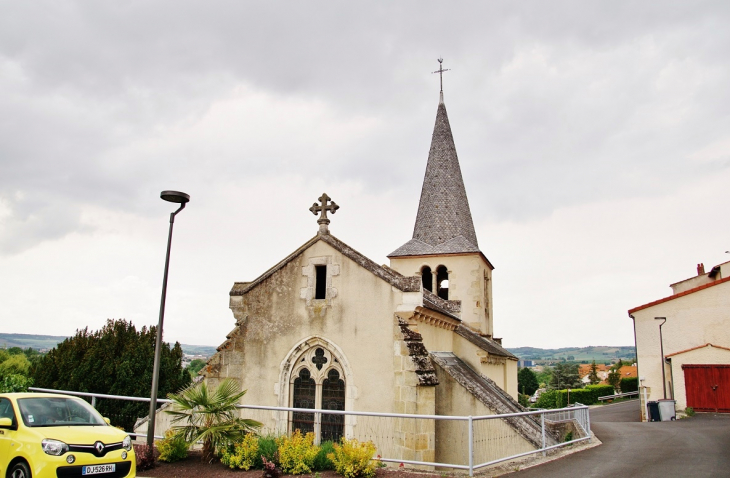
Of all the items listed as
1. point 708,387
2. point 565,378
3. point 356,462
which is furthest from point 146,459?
point 565,378

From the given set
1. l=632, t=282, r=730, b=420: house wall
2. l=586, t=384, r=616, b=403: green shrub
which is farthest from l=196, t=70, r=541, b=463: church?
l=586, t=384, r=616, b=403: green shrub

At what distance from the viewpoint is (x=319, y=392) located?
14.2 meters

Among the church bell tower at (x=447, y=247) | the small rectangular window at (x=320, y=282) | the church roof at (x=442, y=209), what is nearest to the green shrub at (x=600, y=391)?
the church bell tower at (x=447, y=247)

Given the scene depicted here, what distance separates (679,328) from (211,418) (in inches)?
1003

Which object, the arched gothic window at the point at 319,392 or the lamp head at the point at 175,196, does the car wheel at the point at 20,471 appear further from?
the arched gothic window at the point at 319,392

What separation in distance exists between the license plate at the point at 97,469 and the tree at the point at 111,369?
16312 millimetres

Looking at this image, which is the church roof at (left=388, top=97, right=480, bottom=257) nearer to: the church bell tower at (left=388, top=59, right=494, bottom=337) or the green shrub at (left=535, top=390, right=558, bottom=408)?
the church bell tower at (left=388, top=59, right=494, bottom=337)

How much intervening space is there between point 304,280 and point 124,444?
6.78m

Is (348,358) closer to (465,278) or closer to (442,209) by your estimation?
(465,278)

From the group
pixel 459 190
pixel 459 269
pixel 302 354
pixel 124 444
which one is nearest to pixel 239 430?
pixel 124 444

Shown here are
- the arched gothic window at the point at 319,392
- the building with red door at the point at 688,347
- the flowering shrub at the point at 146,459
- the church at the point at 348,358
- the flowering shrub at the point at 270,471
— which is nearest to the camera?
the flowering shrub at the point at 270,471

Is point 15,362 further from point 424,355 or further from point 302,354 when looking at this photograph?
point 424,355

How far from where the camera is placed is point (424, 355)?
13617mm

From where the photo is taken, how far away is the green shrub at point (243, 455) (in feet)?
33.1
